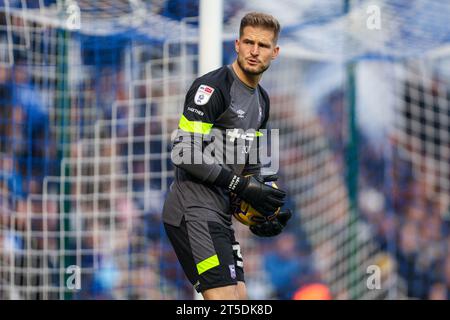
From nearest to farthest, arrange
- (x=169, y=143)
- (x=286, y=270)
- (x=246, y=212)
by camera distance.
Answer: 1. (x=246, y=212)
2. (x=169, y=143)
3. (x=286, y=270)

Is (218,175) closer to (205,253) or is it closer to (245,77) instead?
(205,253)

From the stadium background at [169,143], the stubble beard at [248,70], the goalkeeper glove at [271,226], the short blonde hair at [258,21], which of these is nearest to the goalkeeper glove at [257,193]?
the goalkeeper glove at [271,226]

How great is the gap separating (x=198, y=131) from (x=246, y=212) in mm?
633

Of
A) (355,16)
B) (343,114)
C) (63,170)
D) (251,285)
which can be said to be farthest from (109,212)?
(355,16)

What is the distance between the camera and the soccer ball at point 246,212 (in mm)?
5125

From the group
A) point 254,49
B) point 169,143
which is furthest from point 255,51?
point 169,143

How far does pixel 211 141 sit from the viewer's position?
494 cm

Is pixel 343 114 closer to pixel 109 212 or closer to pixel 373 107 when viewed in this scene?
pixel 373 107

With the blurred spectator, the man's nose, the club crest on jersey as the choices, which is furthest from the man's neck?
the blurred spectator

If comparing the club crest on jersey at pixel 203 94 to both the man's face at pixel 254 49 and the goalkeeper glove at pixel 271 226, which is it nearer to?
the man's face at pixel 254 49

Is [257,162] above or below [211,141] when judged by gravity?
below

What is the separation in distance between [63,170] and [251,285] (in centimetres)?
185

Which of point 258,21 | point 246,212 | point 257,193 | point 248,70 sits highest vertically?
point 258,21

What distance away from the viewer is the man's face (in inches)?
195
